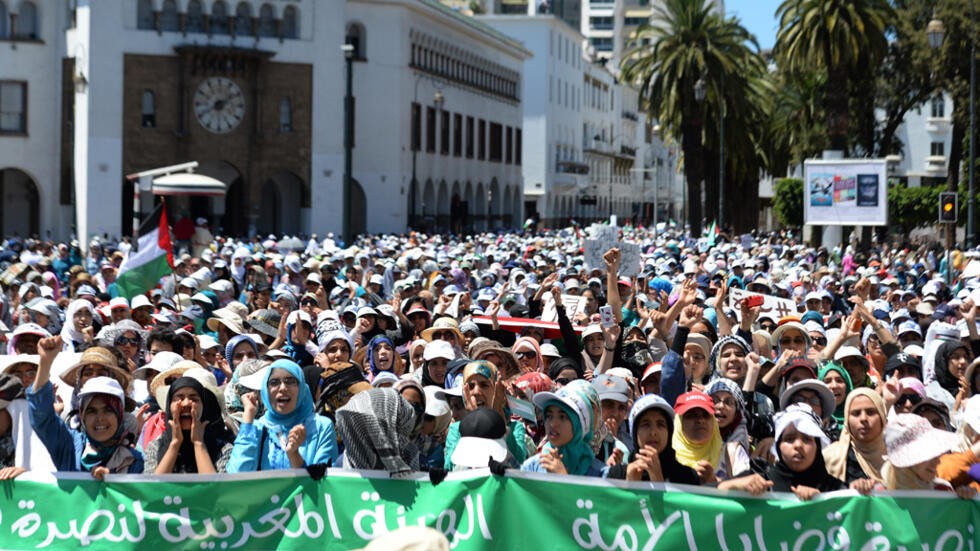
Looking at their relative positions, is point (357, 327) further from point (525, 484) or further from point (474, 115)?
point (474, 115)

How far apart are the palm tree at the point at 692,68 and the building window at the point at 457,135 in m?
22.7

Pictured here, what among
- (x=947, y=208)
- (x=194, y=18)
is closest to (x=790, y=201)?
(x=194, y=18)

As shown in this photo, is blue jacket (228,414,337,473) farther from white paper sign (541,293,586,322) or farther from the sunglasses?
white paper sign (541,293,586,322)

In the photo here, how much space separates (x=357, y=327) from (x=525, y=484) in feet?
23.5

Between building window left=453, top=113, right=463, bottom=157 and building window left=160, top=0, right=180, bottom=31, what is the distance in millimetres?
19950

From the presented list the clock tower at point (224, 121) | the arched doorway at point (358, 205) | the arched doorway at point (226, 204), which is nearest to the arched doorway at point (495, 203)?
the arched doorway at point (358, 205)

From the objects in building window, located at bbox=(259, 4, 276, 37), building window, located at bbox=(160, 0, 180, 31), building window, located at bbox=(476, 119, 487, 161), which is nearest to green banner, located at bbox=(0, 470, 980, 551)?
building window, located at bbox=(160, 0, 180, 31)

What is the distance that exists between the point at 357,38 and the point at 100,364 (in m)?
62.4

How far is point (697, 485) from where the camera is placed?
24.9 ft

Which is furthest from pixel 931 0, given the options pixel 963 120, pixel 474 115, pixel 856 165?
pixel 474 115

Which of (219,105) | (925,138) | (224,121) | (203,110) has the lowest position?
(224,121)

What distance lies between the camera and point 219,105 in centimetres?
6475

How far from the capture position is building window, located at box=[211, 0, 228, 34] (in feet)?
213

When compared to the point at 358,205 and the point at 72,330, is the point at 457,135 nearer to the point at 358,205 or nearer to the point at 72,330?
the point at 358,205
